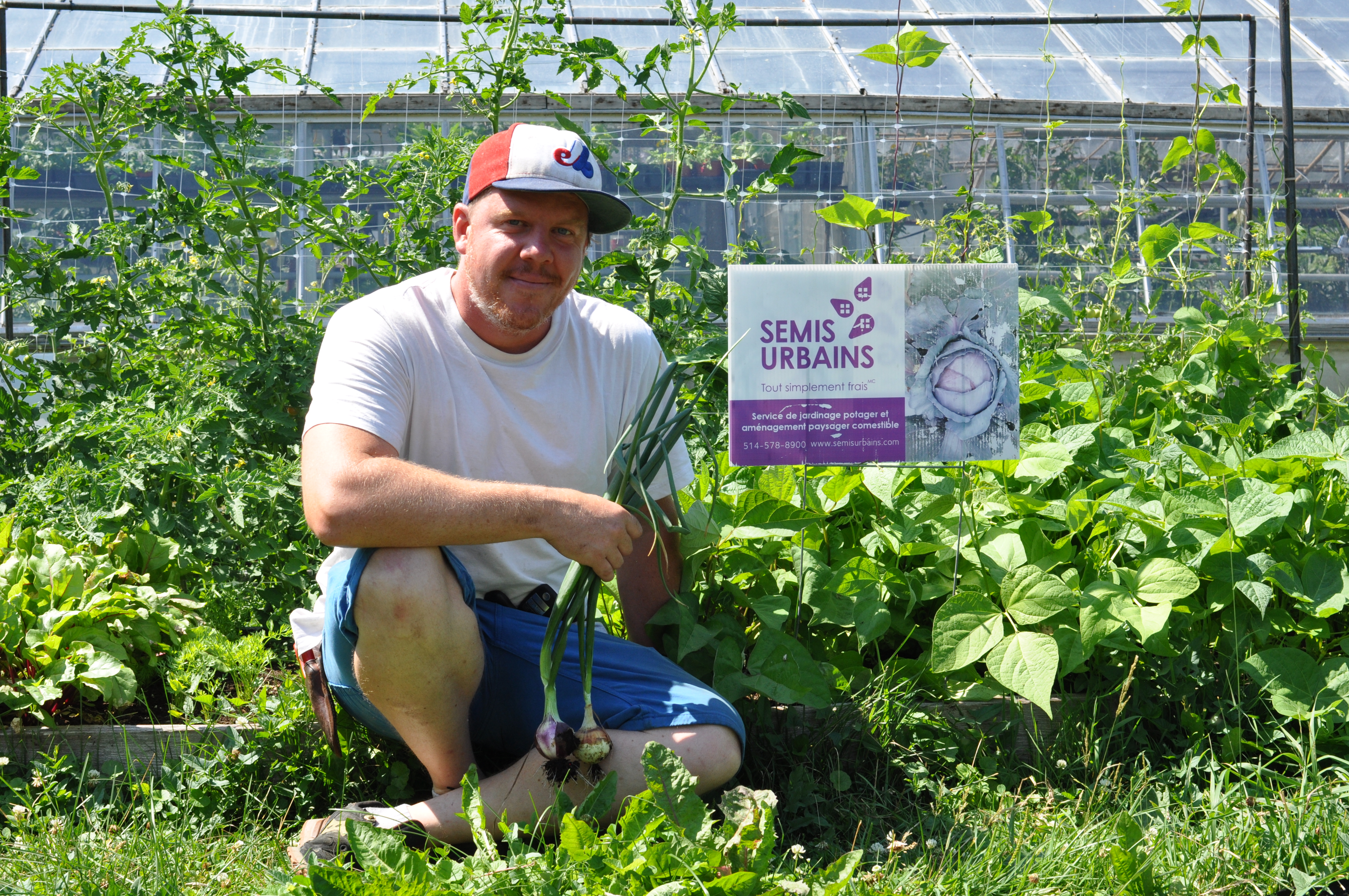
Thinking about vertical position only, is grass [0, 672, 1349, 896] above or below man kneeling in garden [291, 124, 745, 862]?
below

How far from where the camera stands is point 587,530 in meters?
1.80

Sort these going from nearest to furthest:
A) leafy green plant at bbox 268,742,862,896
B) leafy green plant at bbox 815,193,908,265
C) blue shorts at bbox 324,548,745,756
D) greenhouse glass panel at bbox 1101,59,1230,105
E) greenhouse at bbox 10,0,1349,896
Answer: leafy green plant at bbox 268,742,862,896 → greenhouse at bbox 10,0,1349,896 → blue shorts at bbox 324,548,745,756 → leafy green plant at bbox 815,193,908,265 → greenhouse glass panel at bbox 1101,59,1230,105

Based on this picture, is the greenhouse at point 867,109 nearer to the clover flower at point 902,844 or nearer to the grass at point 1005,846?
the grass at point 1005,846

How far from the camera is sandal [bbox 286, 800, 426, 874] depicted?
1.80 meters

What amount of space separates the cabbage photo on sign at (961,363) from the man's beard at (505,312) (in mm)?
730

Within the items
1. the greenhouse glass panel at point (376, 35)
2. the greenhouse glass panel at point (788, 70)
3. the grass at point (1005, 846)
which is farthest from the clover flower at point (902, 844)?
the greenhouse glass panel at point (376, 35)

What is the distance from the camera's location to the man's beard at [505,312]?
2.00m

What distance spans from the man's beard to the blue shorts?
17.4 inches

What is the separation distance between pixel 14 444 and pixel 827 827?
2064mm

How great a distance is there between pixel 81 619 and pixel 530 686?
101 centimetres

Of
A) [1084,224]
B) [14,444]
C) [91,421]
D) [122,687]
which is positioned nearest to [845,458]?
[122,687]

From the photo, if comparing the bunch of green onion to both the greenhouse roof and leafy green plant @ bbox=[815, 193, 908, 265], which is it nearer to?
leafy green plant @ bbox=[815, 193, 908, 265]

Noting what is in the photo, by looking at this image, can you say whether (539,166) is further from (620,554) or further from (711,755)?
(711,755)

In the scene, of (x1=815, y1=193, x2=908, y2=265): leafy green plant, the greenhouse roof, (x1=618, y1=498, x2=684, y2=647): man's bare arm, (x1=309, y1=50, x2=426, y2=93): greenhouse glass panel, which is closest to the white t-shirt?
(x1=618, y1=498, x2=684, y2=647): man's bare arm
